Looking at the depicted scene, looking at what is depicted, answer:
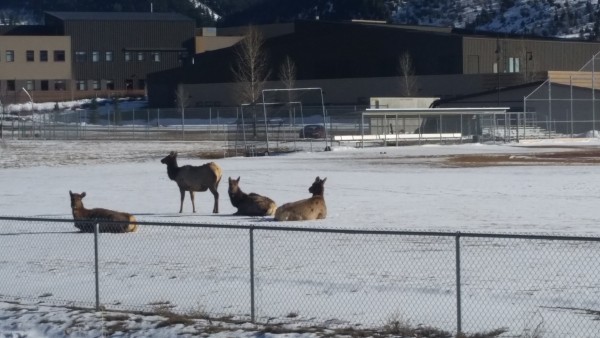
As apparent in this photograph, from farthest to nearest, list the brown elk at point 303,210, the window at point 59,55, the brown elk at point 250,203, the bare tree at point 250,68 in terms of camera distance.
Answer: the window at point 59,55 → the bare tree at point 250,68 → the brown elk at point 250,203 → the brown elk at point 303,210

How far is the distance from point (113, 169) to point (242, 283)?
28.0 metres

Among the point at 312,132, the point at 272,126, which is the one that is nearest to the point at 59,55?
the point at 272,126

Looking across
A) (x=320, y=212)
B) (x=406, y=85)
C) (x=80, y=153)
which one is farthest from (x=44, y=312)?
(x=406, y=85)

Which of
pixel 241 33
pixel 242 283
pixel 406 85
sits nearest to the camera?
pixel 242 283

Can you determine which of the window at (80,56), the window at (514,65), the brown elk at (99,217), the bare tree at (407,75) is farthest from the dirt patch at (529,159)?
the window at (80,56)

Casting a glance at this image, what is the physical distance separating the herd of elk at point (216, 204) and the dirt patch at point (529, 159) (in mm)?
19306

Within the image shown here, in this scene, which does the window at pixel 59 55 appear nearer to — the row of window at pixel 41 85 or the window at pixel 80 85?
the row of window at pixel 41 85

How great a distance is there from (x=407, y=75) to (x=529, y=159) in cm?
4869

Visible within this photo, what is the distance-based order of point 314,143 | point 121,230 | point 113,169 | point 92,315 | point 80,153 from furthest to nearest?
1. point 314,143
2. point 80,153
3. point 113,169
4. point 121,230
5. point 92,315

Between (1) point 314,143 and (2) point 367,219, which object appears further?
(1) point 314,143

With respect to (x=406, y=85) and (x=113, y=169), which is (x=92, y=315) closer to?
(x=113, y=169)

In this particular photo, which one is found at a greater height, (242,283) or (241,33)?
(241,33)

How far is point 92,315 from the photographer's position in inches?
531

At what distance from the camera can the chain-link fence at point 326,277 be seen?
42.2 ft
